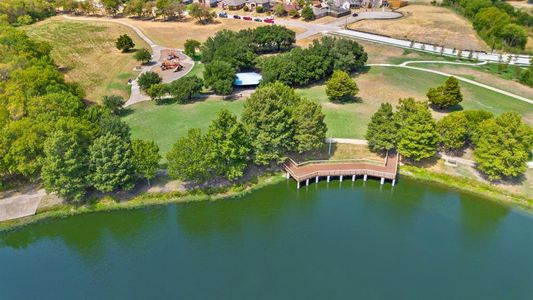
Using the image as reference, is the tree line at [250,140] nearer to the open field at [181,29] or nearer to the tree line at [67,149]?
the tree line at [67,149]

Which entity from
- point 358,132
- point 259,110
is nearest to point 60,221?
point 259,110

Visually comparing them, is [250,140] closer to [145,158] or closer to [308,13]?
[145,158]

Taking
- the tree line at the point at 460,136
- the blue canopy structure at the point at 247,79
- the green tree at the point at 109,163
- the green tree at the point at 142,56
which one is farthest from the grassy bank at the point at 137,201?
Answer: the green tree at the point at 142,56

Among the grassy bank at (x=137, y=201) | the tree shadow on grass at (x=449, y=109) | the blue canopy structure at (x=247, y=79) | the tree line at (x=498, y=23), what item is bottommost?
the grassy bank at (x=137, y=201)

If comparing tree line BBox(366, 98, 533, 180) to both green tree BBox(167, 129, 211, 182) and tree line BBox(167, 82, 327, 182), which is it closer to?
tree line BBox(167, 82, 327, 182)

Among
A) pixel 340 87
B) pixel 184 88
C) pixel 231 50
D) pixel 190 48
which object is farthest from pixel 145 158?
pixel 190 48

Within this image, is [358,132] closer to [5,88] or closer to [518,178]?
[518,178]
